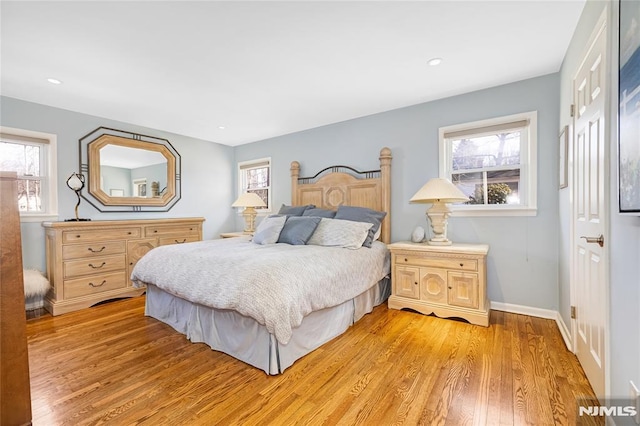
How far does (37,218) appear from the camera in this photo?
130 inches

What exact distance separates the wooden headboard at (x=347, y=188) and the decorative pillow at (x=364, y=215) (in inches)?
8.3

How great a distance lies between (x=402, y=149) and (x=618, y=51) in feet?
7.74

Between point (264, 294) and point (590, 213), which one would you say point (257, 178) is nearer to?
point (264, 294)

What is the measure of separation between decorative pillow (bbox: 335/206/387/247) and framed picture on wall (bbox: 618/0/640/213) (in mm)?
2238

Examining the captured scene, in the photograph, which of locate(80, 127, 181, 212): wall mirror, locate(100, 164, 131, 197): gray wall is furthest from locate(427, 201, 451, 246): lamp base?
locate(100, 164, 131, 197): gray wall

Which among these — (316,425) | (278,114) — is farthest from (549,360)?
(278,114)

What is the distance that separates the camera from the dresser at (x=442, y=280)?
2633 mm

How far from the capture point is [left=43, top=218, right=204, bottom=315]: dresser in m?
3.13

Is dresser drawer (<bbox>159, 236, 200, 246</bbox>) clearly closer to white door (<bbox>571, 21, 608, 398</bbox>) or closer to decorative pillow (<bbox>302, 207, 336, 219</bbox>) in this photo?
decorative pillow (<bbox>302, 207, 336, 219</bbox>)

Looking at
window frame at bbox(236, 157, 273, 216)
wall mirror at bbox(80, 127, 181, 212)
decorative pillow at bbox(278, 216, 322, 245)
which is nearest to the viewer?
decorative pillow at bbox(278, 216, 322, 245)

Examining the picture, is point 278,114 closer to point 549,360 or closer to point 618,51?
point 618,51

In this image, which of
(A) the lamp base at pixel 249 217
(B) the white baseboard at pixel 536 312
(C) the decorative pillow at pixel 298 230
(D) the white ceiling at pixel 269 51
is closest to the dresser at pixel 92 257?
(A) the lamp base at pixel 249 217

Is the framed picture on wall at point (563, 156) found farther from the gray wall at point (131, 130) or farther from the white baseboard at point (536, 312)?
the gray wall at point (131, 130)

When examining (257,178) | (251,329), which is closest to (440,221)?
(251,329)
